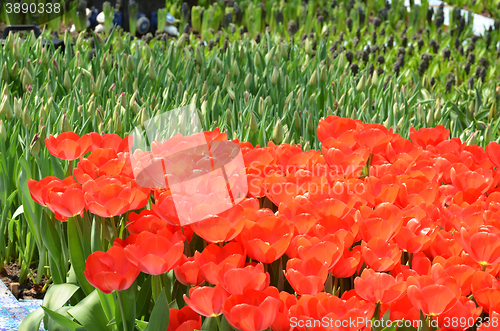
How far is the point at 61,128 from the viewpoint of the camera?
2.01 meters

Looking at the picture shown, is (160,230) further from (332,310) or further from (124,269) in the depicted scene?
(332,310)

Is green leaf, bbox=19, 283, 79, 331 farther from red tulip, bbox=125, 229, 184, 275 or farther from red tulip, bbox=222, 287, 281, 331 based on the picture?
red tulip, bbox=222, 287, 281, 331

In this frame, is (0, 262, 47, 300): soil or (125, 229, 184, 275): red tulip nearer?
(125, 229, 184, 275): red tulip

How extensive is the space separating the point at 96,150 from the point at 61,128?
0.72 meters

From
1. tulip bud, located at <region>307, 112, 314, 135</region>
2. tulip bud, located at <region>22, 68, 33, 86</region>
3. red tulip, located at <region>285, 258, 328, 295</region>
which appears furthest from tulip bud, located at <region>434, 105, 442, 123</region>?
tulip bud, located at <region>22, 68, 33, 86</region>

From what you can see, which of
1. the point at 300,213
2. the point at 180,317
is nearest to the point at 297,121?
the point at 300,213

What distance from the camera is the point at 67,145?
4.66 feet

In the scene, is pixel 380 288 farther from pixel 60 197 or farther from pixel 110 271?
pixel 60 197

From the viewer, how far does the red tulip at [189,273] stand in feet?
3.24

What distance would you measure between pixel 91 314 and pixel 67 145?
503mm

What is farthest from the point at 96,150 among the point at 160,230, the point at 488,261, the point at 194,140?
the point at 488,261

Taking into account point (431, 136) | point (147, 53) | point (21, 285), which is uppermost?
point (431, 136)

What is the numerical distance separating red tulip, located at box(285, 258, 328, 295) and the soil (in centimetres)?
133

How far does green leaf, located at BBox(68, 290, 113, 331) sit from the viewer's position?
43.4 inches
